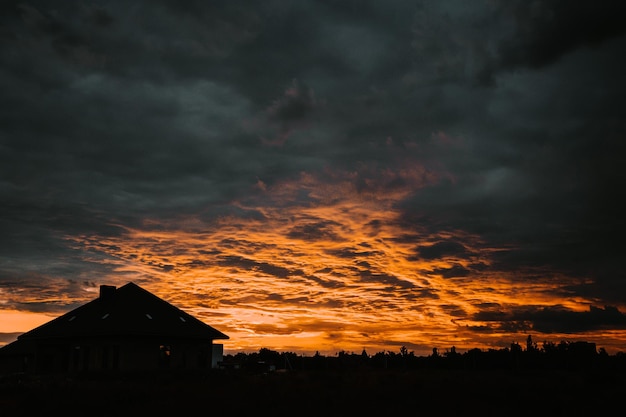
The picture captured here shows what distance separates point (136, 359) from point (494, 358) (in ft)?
145

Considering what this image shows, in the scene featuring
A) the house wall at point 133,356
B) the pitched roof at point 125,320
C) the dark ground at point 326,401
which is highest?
the pitched roof at point 125,320

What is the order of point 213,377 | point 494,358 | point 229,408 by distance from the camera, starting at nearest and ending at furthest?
point 229,408 → point 213,377 → point 494,358

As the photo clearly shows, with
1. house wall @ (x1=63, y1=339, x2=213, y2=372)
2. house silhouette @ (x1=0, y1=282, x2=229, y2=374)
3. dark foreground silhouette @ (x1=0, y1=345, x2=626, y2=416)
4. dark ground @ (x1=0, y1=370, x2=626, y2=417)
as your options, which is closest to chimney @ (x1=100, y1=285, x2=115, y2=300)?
house silhouette @ (x1=0, y1=282, x2=229, y2=374)

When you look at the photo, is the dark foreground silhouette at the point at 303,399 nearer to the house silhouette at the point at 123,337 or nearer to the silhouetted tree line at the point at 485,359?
the house silhouette at the point at 123,337

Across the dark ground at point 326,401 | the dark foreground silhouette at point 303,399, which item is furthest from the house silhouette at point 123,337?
the dark ground at point 326,401

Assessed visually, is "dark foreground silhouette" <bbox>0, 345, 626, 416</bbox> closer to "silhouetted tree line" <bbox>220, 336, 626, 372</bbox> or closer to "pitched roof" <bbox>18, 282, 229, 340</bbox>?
"pitched roof" <bbox>18, 282, 229, 340</bbox>

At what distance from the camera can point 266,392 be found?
24609 millimetres

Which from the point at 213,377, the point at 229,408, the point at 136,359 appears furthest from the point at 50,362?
the point at 229,408

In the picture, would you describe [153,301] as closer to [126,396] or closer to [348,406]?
[126,396]

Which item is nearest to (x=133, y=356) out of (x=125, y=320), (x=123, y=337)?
(x=123, y=337)

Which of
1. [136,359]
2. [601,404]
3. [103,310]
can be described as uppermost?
[103,310]

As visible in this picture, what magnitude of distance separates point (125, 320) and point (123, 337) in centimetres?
144

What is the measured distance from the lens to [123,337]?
3712 centimetres

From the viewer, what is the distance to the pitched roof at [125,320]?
122ft
